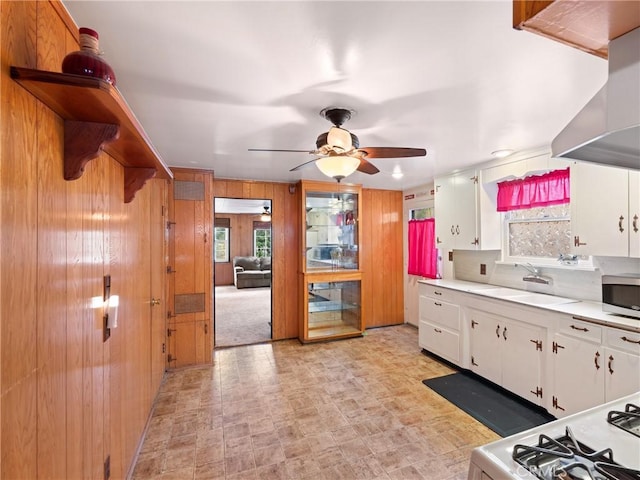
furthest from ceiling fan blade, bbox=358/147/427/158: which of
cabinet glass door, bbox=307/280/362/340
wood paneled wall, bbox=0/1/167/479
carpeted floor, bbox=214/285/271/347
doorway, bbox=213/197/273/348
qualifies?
doorway, bbox=213/197/273/348

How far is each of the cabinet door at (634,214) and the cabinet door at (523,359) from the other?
0.88m

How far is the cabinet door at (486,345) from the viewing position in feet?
9.62

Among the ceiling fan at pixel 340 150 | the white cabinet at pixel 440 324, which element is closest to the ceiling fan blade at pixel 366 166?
the ceiling fan at pixel 340 150

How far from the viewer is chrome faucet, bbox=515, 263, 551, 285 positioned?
120 inches

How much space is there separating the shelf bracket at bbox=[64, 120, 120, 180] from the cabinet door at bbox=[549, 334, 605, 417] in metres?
3.18

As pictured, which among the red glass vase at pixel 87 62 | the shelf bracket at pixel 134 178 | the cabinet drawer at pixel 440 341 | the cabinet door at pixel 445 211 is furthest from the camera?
the cabinet door at pixel 445 211

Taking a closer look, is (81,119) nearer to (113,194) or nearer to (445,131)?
(113,194)

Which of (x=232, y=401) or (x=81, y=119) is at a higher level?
(x=81, y=119)

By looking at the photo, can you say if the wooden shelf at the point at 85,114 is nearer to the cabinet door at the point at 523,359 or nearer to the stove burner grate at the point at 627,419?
the stove burner grate at the point at 627,419

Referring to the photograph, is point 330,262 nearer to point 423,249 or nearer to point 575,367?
point 423,249

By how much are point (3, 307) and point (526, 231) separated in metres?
4.06

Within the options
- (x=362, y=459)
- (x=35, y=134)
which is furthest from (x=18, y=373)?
(x=362, y=459)

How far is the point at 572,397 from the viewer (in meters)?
2.30

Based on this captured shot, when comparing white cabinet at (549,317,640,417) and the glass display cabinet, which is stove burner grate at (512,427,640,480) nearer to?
white cabinet at (549,317,640,417)
